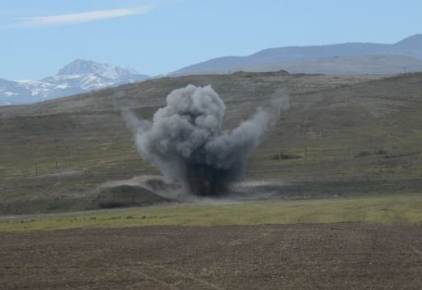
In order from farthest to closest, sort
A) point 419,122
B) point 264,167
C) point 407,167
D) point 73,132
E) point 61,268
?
point 73,132 < point 419,122 < point 264,167 < point 407,167 < point 61,268

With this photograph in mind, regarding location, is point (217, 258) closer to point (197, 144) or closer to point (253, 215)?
point (253, 215)

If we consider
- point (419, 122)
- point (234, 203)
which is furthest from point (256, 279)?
point (419, 122)

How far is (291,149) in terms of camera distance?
11606cm

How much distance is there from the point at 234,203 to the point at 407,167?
25.8 meters

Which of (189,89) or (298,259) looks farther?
(189,89)

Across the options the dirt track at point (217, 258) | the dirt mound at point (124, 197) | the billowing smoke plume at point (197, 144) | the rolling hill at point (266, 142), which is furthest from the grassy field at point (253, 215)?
the billowing smoke plume at point (197, 144)

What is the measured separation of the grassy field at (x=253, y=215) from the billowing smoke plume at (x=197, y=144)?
1054 cm

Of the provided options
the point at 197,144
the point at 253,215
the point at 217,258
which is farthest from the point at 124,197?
the point at 217,258

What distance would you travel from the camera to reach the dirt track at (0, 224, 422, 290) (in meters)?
39.8

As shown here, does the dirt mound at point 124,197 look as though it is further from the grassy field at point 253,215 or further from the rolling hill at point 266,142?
the grassy field at point 253,215

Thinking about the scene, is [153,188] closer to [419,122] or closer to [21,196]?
[21,196]

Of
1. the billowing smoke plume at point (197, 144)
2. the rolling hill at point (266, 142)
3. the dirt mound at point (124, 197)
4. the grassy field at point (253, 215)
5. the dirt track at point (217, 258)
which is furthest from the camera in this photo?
the rolling hill at point (266, 142)

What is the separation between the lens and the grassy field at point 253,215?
6219cm

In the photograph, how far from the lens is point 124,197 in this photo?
77250 mm
